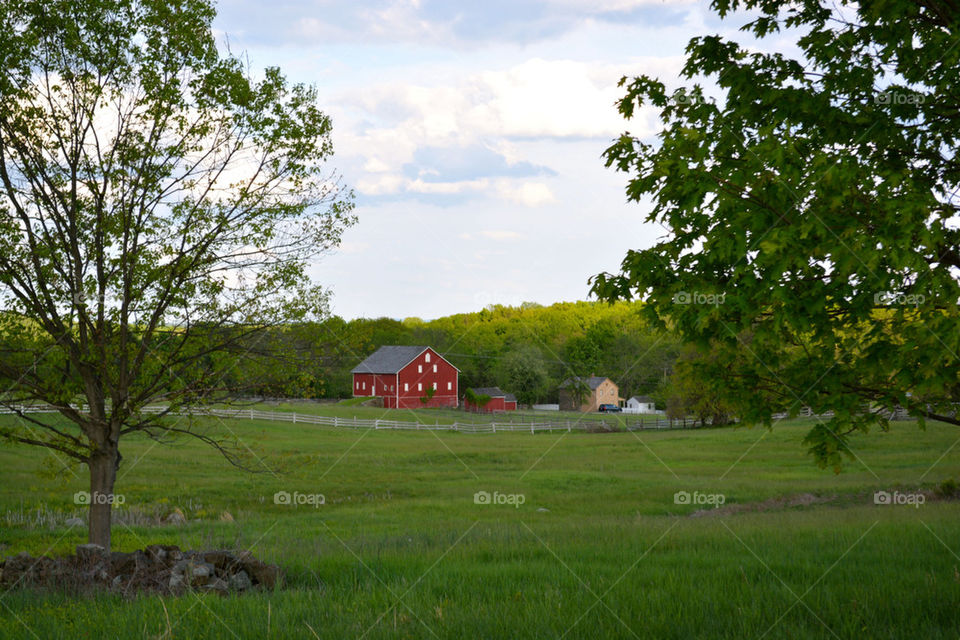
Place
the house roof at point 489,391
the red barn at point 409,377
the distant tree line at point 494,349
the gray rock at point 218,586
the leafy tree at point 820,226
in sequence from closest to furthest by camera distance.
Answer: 1. the leafy tree at point 820,226
2. the gray rock at point 218,586
3. the distant tree line at point 494,349
4. the red barn at point 409,377
5. the house roof at point 489,391

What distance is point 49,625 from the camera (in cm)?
723

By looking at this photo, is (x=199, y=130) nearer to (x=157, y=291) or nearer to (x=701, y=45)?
(x=157, y=291)

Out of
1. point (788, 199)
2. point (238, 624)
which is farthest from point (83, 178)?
point (788, 199)

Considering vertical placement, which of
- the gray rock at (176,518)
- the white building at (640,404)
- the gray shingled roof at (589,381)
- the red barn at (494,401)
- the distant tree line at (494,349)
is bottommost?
the white building at (640,404)

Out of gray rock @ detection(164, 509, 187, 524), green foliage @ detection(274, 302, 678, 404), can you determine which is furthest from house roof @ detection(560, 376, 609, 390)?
gray rock @ detection(164, 509, 187, 524)

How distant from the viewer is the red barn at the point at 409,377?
54800mm

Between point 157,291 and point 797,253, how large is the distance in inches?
391

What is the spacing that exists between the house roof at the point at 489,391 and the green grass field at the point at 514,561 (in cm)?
3506

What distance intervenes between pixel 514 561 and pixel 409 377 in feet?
150

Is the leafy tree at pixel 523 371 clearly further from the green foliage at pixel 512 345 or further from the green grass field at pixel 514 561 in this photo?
the green grass field at pixel 514 561

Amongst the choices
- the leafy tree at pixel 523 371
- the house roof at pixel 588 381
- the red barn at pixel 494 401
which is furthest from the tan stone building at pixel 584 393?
the leafy tree at pixel 523 371

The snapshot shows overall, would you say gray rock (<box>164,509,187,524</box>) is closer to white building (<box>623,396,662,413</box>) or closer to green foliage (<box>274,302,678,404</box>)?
green foliage (<box>274,302,678,404</box>)

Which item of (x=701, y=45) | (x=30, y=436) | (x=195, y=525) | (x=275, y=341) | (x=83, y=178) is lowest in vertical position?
(x=195, y=525)

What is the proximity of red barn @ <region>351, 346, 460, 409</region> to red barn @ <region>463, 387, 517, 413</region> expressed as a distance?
1443 millimetres
